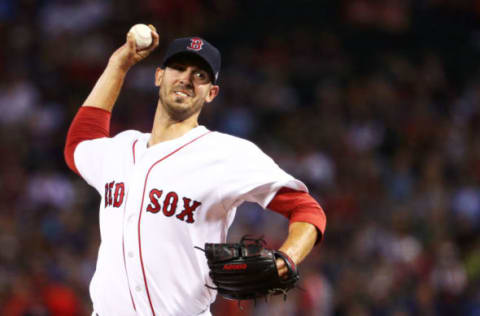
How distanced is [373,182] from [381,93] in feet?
4.90

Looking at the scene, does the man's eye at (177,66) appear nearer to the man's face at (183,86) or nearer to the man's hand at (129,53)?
the man's face at (183,86)

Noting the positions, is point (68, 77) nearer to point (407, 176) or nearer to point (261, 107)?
point (261, 107)

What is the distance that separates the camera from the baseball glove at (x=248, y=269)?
270cm

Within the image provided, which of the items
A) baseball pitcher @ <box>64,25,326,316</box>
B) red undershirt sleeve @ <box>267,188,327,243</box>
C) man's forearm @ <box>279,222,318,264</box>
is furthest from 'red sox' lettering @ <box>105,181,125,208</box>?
man's forearm @ <box>279,222,318,264</box>

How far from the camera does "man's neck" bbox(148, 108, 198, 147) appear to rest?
10.7ft

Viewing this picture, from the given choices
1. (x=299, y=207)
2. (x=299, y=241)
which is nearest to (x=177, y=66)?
(x=299, y=207)

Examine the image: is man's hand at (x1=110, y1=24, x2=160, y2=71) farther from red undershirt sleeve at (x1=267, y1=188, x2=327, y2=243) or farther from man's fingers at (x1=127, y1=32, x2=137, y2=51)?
red undershirt sleeve at (x1=267, y1=188, x2=327, y2=243)

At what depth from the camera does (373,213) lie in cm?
829

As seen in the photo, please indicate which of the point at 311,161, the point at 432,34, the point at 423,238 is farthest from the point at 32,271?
the point at 432,34

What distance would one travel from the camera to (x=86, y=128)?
3580 mm

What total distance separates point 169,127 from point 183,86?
7.9 inches

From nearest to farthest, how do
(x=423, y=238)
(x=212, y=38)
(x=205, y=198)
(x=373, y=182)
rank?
1. (x=205, y=198)
2. (x=423, y=238)
3. (x=373, y=182)
4. (x=212, y=38)

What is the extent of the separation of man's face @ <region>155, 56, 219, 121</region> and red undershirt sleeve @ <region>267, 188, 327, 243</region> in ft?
1.81

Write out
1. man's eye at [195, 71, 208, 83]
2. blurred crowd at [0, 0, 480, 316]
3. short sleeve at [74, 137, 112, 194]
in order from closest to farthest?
man's eye at [195, 71, 208, 83]
short sleeve at [74, 137, 112, 194]
blurred crowd at [0, 0, 480, 316]
